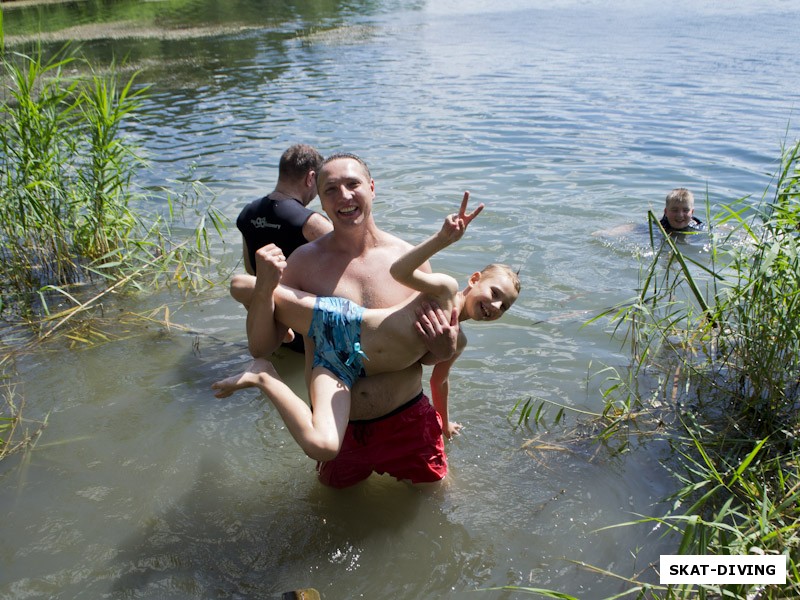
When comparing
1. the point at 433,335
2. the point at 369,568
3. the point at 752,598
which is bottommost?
the point at 369,568

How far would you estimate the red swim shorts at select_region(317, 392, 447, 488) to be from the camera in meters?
3.80

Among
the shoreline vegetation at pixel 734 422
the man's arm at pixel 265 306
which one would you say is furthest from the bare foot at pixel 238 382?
the shoreline vegetation at pixel 734 422

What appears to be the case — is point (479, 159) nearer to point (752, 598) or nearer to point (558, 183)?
point (558, 183)

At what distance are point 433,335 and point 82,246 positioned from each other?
14.7 feet

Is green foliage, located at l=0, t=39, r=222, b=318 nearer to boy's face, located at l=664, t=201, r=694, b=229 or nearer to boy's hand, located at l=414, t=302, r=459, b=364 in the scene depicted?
boy's hand, located at l=414, t=302, r=459, b=364

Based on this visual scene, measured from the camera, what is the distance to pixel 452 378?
17.5 ft

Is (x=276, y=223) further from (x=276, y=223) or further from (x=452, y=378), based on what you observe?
(x=452, y=378)

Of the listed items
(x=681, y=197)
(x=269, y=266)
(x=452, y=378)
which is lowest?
(x=452, y=378)

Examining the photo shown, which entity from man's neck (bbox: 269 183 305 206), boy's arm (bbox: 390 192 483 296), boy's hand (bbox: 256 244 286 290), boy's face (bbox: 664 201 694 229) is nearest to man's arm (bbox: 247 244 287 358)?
boy's hand (bbox: 256 244 286 290)

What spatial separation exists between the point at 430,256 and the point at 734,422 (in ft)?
7.07

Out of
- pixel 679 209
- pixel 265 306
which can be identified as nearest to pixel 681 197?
pixel 679 209

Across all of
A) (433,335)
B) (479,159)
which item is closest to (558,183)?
(479,159)

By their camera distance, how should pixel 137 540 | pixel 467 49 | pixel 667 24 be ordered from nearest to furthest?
pixel 137 540, pixel 467 49, pixel 667 24

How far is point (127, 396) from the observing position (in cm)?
505
